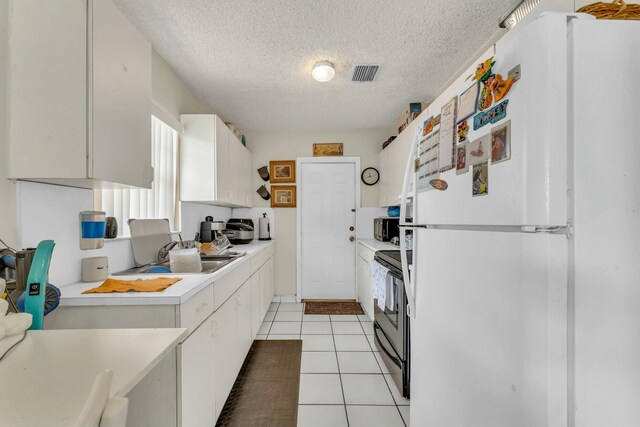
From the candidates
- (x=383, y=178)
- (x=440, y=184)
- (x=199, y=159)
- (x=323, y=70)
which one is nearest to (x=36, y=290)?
(x=440, y=184)

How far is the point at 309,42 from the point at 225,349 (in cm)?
212

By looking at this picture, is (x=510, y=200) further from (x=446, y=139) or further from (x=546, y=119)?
(x=446, y=139)

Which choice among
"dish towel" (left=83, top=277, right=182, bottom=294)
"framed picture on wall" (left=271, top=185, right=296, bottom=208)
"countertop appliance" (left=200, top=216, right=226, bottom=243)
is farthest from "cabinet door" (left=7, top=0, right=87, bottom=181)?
"framed picture on wall" (left=271, top=185, right=296, bottom=208)

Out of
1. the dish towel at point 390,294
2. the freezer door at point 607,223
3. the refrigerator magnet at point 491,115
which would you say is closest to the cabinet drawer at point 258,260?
the dish towel at point 390,294

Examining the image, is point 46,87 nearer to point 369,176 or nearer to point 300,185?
point 300,185

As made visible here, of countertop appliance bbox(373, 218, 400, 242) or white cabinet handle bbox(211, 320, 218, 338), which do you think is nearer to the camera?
white cabinet handle bbox(211, 320, 218, 338)

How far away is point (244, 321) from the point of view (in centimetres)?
220

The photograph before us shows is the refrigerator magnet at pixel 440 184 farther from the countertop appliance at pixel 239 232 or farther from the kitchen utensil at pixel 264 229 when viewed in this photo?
the kitchen utensil at pixel 264 229

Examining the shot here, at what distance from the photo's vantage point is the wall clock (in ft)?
13.1

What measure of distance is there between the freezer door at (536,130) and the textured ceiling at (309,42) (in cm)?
127

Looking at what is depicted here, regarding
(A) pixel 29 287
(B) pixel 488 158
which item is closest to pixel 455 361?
(B) pixel 488 158

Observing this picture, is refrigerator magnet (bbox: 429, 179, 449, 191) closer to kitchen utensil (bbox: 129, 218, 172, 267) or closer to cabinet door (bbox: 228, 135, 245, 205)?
kitchen utensil (bbox: 129, 218, 172, 267)

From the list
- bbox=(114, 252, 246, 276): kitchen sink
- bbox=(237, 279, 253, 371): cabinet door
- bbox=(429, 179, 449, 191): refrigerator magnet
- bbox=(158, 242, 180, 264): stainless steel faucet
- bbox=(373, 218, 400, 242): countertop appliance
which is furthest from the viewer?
bbox=(373, 218, 400, 242): countertop appliance

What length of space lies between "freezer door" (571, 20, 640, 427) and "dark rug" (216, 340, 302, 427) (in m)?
1.55
